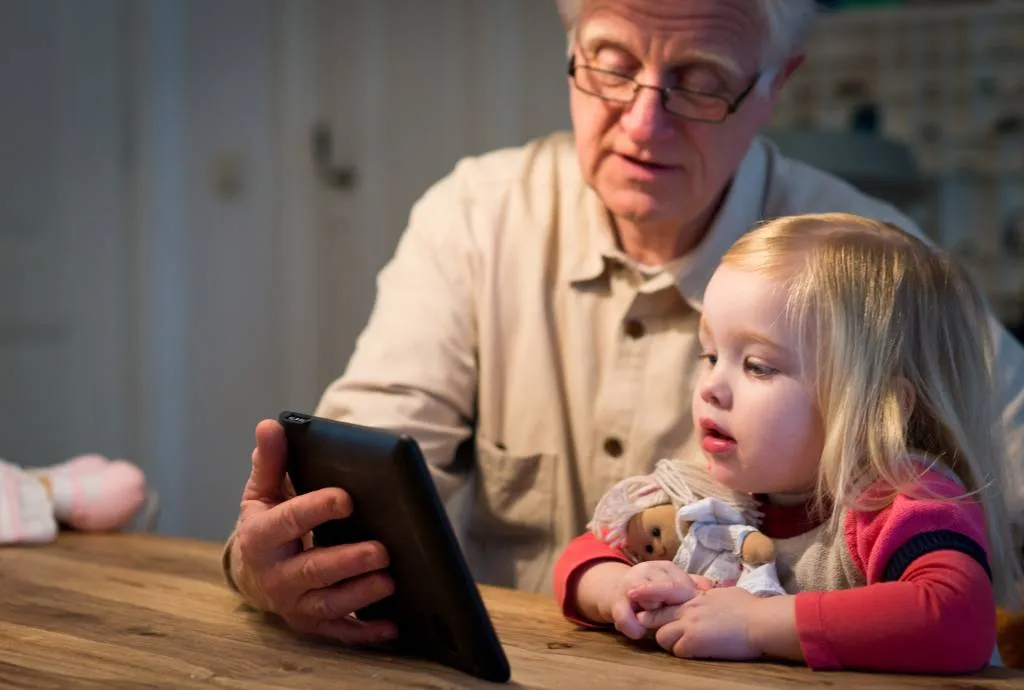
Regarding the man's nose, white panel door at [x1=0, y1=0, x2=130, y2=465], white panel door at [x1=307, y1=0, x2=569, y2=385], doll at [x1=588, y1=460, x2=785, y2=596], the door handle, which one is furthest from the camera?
the door handle

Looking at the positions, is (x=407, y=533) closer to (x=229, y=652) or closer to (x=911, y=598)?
(x=229, y=652)

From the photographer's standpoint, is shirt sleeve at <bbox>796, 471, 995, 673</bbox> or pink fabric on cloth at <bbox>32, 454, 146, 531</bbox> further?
pink fabric on cloth at <bbox>32, 454, 146, 531</bbox>

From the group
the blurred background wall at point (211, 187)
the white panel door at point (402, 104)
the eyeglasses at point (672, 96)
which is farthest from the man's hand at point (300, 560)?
the white panel door at point (402, 104)

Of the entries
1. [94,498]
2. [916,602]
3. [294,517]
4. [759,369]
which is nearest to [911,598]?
[916,602]

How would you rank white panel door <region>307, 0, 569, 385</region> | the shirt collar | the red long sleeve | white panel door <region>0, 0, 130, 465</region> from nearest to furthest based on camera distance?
the red long sleeve, the shirt collar, white panel door <region>0, 0, 130, 465</region>, white panel door <region>307, 0, 569, 385</region>

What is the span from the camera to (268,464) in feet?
3.89

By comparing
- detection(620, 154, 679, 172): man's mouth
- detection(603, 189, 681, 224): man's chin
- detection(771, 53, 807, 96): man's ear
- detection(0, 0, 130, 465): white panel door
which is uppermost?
detection(771, 53, 807, 96): man's ear

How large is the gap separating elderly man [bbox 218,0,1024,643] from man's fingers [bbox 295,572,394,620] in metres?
0.42

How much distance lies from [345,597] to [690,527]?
0.30 meters

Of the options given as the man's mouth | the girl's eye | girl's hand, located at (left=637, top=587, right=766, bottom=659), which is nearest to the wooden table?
girl's hand, located at (left=637, top=587, right=766, bottom=659)

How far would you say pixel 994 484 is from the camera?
116 centimetres

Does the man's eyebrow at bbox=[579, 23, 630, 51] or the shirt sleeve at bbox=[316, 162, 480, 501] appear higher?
the man's eyebrow at bbox=[579, 23, 630, 51]

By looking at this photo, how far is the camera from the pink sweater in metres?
1.04

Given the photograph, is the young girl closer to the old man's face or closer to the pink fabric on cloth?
the old man's face
